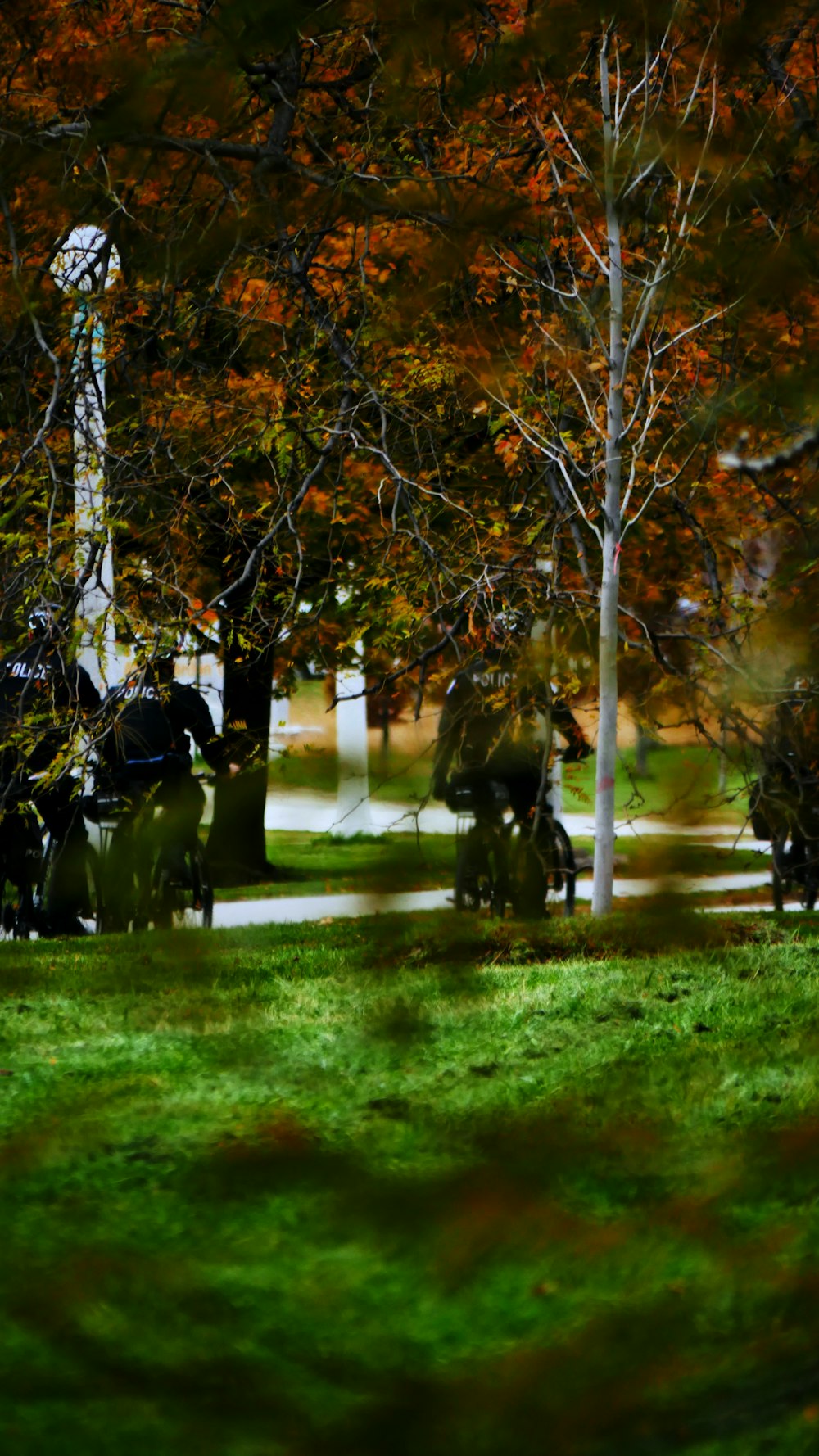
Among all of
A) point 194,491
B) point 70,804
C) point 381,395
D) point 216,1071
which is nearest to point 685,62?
point 216,1071

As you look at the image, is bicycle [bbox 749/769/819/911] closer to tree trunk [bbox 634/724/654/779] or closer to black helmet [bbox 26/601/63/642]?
tree trunk [bbox 634/724/654/779]

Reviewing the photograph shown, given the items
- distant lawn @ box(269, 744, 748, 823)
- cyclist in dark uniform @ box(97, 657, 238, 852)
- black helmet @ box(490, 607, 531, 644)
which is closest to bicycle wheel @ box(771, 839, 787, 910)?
distant lawn @ box(269, 744, 748, 823)

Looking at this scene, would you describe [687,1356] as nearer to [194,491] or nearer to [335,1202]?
[335,1202]

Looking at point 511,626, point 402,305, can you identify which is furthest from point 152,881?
point 511,626

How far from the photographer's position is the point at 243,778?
43.3 inches

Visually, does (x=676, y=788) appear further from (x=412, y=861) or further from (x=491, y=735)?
(x=491, y=735)

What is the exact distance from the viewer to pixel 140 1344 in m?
0.63

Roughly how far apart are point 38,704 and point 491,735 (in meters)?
4.94

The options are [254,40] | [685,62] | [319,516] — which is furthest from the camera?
[319,516]

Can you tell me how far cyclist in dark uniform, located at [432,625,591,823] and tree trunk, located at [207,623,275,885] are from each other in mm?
130

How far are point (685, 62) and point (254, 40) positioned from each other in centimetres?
34

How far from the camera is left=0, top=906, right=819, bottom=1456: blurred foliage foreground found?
604mm

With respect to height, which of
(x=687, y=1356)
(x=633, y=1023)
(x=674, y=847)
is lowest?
(x=633, y=1023)

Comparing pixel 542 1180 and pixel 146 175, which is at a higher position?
pixel 146 175
